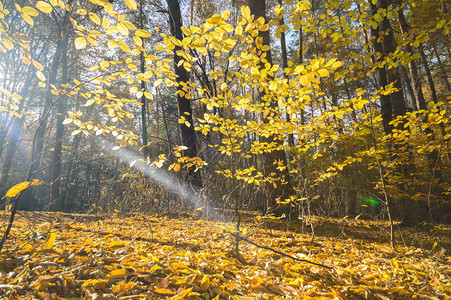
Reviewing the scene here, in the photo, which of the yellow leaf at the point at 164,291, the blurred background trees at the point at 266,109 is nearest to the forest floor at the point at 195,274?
the yellow leaf at the point at 164,291

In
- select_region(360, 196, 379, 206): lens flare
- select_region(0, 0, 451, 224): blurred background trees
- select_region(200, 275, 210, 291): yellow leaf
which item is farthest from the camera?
select_region(360, 196, 379, 206): lens flare

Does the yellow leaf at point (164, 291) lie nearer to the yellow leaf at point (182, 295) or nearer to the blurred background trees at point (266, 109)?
the yellow leaf at point (182, 295)

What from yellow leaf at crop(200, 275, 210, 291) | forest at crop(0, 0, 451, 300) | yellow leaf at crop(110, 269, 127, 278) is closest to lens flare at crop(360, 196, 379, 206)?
forest at crop(0, 0, 451, 300)

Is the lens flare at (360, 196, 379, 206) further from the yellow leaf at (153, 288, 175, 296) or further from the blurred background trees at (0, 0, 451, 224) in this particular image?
the yellow leaf at (153, 288, 175, 296)

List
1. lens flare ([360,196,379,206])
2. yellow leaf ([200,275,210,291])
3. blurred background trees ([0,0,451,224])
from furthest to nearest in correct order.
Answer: lens flare ([360,196,379,206]) → blurred background trees ([0,0,451,224]) → yellow leaf ([200,275,210,291])

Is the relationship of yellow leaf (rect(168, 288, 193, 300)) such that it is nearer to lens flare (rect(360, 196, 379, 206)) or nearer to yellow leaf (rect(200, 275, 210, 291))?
yellow leaf (rect(200, 275, 210, 291))

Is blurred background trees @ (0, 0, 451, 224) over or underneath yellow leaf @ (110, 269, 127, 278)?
over

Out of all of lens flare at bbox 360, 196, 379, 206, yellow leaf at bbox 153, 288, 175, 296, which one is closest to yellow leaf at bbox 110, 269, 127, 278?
yellow leaf at bbox 153, 288, 175, 296

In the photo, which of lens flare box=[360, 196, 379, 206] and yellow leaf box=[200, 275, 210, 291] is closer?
yellow leaf box=[200, 275, 210, 291]

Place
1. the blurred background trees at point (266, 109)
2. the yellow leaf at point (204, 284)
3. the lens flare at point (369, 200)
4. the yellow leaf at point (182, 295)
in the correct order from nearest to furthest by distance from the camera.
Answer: the yellow leaf at point (182, 295) < the yellow leaf at point (204, 284) < the blurred background trees at point (266, 109) < the lens flare at point (369, 200)

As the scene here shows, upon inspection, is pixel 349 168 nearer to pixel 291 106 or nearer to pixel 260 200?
pixel 260 200

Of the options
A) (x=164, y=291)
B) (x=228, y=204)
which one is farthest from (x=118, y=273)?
(x=228, y=204)

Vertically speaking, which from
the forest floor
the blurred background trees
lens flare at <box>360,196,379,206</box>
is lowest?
the forest floor

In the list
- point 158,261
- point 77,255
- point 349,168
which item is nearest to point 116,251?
point 77,255
